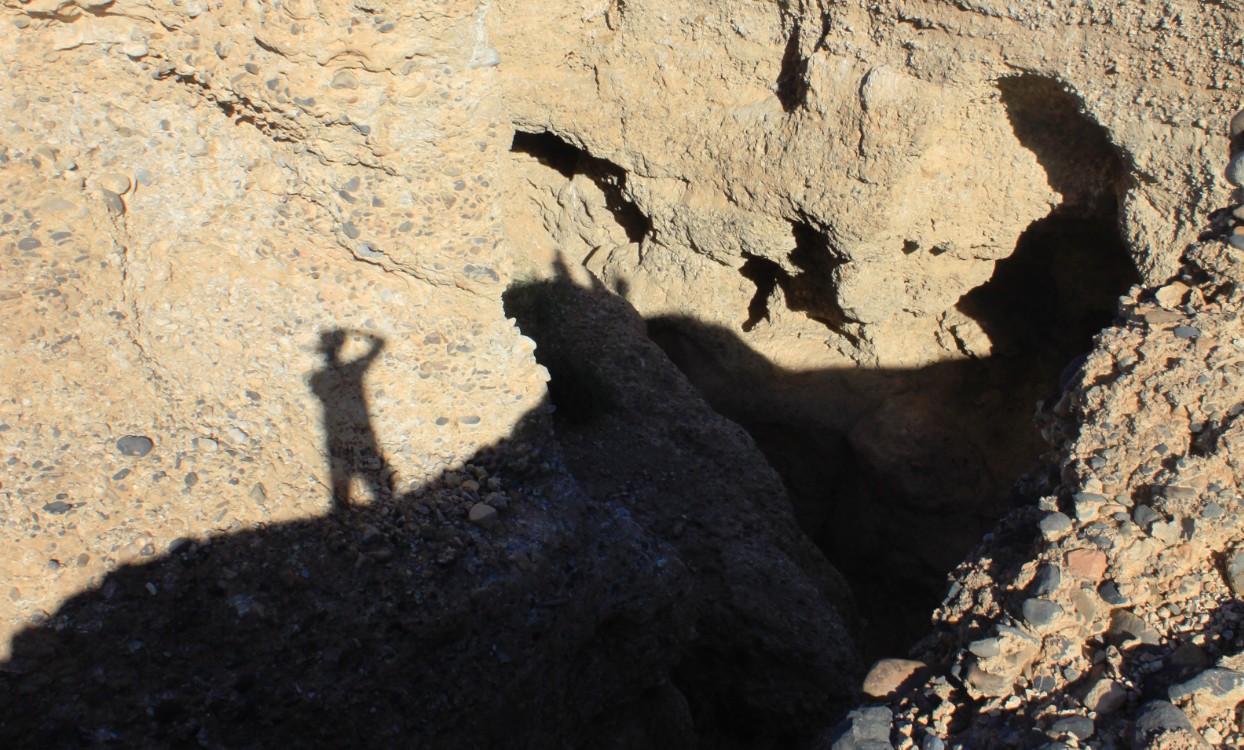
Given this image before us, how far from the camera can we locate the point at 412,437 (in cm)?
269

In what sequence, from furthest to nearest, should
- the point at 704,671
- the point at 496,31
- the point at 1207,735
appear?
the point at 496,31 < the point at 704,671 < the point at 1207,735

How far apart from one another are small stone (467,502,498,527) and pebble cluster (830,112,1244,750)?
1095 mm

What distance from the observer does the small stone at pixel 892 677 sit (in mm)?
2309

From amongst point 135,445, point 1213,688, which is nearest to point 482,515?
point 135,445

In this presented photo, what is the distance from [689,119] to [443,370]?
2.02 m

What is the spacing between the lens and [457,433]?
9.05ft

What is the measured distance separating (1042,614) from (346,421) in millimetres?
1805

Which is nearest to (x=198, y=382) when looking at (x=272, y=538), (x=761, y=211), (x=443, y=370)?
(x=272, y=538)

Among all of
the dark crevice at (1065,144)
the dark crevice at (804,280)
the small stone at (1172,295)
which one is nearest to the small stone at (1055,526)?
the small stone at (1172,295)

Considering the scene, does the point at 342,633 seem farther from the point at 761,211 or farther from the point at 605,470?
the point at 761,211

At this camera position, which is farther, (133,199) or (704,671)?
(704,671)

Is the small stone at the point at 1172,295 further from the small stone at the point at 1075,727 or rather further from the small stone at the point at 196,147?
the small stone at the point at 196,147

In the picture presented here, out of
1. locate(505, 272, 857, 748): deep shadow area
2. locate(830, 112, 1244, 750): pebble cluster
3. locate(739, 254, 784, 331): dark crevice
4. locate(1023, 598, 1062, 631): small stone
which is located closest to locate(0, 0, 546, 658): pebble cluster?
locate(505, 272, 857, 748): deep shadow area

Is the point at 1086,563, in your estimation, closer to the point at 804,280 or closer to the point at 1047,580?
the point at 1047,580
